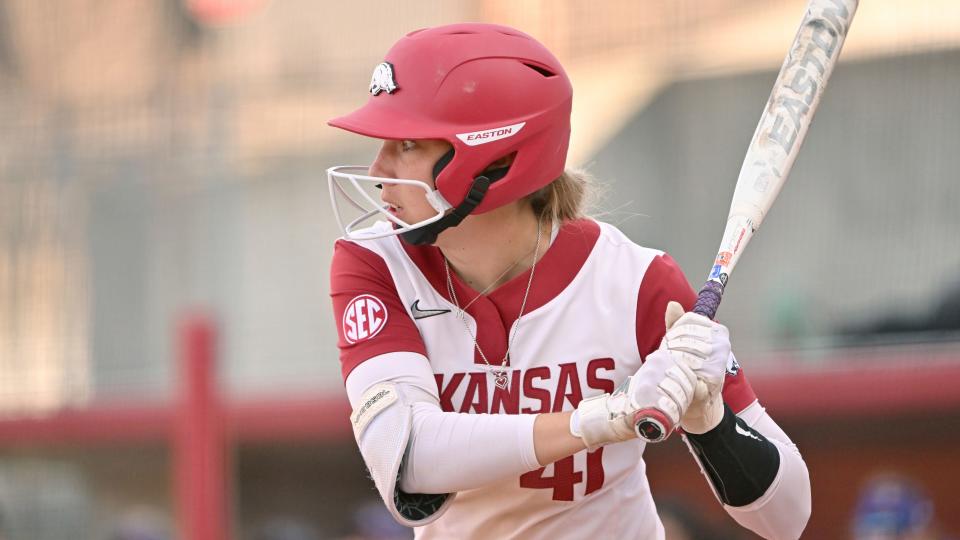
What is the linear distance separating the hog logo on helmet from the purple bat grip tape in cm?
79

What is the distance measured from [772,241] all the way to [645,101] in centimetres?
104

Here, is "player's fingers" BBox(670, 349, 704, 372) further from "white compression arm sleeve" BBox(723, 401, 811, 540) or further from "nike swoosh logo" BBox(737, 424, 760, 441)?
"white compression arm sleeve" BBox(723, 401, 811, 540)

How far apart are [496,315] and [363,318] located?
0.96 feet

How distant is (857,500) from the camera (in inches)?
276

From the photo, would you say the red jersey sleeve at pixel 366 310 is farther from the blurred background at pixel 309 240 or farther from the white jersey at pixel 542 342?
the blurred background at pixel 309 240

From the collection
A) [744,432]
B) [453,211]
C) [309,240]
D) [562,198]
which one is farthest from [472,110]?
[309,240]

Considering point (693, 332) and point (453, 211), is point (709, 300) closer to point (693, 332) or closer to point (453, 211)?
point (693, 332)

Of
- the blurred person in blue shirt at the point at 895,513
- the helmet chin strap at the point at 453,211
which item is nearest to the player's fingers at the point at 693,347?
the helmet chin strap at the point at 453,211

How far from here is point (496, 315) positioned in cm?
310

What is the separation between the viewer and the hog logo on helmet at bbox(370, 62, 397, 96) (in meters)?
3.04

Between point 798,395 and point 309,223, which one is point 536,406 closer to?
point 798,395

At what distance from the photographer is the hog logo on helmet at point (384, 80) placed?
3041mm

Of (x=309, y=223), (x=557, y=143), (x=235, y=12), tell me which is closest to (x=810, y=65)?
(x=557, y=143)

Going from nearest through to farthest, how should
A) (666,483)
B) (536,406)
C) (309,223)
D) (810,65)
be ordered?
(536,406), (810,65), (666,483), (309,223)
